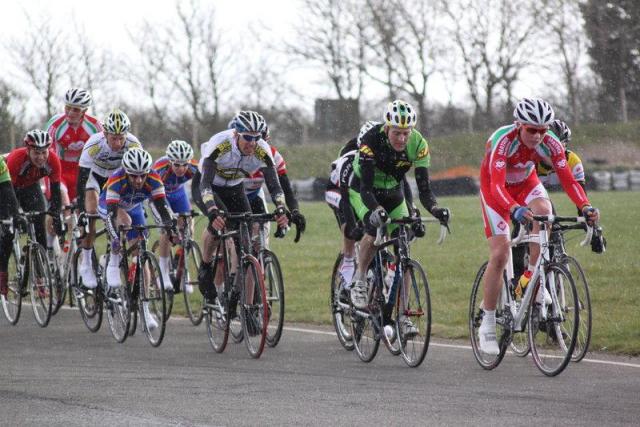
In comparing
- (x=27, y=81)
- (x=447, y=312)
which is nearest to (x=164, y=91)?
(x=27, y=81)

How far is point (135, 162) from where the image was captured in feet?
40.1

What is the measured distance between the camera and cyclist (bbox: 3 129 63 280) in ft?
44.7

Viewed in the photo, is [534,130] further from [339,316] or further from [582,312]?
[339,316]

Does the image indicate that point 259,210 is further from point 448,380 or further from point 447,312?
point 448,380

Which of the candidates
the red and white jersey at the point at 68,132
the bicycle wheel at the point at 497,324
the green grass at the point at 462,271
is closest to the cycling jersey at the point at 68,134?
the red and white jersey at the point at 68,132

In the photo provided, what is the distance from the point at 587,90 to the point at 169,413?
5198 cm

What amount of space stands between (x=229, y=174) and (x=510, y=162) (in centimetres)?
296

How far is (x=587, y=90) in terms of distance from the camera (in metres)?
57.8

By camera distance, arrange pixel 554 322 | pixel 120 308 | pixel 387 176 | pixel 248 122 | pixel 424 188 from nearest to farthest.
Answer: pixel 554 322, pixel 424 188, pixel 387 176, pixel 248 122, pixel 120 308

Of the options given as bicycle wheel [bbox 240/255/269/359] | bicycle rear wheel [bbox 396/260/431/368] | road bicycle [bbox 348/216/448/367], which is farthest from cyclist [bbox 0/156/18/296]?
bicycle rear wheel [bbox 396/260/431/368]

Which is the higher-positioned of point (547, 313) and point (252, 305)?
point (252, 305)

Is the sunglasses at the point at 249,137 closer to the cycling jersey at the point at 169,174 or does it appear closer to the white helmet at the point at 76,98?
the cycling jersey at the point at 169,174

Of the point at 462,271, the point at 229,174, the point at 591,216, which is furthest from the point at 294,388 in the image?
the point at 462,271

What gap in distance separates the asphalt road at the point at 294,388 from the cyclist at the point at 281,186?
1159 millimetres
